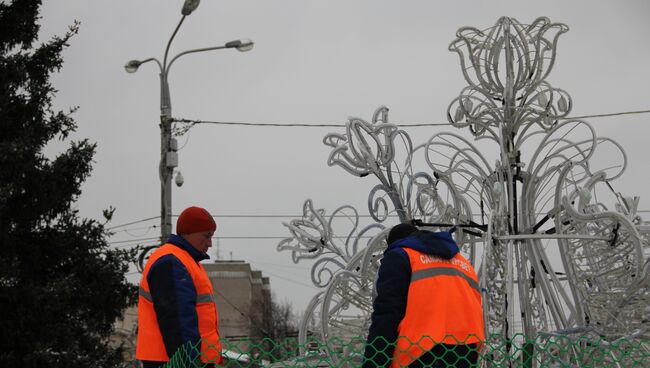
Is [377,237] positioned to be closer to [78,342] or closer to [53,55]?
[78,342]

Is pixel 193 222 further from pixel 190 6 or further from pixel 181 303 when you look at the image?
pixel 190 6

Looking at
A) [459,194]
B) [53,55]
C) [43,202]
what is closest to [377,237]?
[459,194]

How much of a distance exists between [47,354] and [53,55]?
15.1 feet

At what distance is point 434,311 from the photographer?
4.49m

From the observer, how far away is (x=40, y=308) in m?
12.4

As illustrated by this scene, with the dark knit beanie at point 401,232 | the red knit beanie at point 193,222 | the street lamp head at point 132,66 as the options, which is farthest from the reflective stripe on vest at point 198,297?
the street lamp head at point 132,66

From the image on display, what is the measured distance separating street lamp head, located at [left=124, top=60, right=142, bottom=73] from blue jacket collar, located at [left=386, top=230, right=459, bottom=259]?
A: 1033 centimetres

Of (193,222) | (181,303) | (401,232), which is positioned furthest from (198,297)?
(401,232)

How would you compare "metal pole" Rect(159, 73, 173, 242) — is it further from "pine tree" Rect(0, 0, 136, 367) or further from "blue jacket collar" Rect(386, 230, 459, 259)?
"blue jacket collar" Rect(386, 230, 459, 259)

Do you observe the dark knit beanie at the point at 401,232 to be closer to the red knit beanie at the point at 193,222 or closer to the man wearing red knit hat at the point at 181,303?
the man wearing red knit hat at the point at 181,303

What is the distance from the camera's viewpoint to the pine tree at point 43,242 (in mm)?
12297

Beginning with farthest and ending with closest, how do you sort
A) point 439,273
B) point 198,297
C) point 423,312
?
point 198,297 → point 439,273 → point 423,312

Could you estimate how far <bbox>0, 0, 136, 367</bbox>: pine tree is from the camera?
12297 mm

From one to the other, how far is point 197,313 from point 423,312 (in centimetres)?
144
